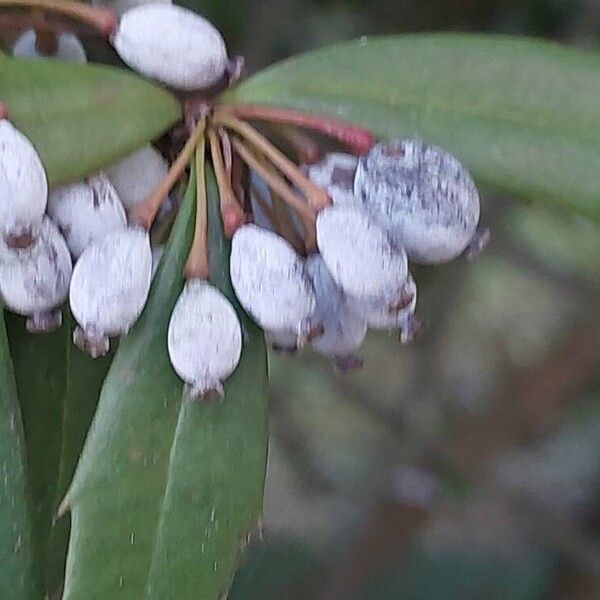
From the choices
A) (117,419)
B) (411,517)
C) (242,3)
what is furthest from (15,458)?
(411,517)

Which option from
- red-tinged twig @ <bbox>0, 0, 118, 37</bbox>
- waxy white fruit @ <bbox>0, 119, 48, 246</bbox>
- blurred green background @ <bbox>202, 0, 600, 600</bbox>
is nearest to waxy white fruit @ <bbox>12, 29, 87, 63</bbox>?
red-tinged twig @ <bbox>0, 0, 118, 37</bbox>

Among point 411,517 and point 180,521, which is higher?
point 180,521

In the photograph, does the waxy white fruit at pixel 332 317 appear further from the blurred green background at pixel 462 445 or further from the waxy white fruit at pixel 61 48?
the blurred green background at pixel 462 445

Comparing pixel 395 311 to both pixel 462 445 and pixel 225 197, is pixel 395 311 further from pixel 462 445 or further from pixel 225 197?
pixel 462 445

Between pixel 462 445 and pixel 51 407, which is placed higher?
pixel 51 407

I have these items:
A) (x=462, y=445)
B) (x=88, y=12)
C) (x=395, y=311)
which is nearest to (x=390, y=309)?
(x=395, y=311)

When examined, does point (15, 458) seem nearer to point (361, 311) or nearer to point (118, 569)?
point (118, 569)

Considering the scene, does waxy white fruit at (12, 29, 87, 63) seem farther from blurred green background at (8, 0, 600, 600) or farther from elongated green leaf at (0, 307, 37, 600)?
blurred green background at (8, 0, 600, 600)

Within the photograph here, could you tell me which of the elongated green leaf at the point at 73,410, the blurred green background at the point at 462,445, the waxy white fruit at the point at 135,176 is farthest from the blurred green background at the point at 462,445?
the waxy white fruit at the point at 135,176
